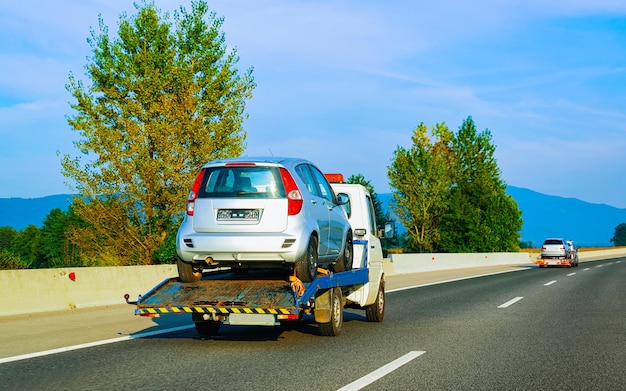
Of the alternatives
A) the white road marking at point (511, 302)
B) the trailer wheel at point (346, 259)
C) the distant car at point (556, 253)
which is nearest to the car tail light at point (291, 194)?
the trailer wheel at point (346, 259)

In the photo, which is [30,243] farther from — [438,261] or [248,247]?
[248,247]

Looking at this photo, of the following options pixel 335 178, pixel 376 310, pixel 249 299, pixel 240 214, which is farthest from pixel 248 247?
pixel 376 310

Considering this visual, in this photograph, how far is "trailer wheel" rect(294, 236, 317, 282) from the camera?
8.49 metres

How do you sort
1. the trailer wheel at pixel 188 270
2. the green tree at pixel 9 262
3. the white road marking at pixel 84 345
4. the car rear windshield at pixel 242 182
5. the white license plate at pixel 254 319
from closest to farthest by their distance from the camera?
the white road marking at pixel 84 345
the white license plate at pixel 254 319
the car rear windshield at pixel 242 182
the trailer wheel at pixel 188 270
the green tree at pixel 9 262

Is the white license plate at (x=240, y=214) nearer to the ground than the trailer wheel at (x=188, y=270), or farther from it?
farther from it

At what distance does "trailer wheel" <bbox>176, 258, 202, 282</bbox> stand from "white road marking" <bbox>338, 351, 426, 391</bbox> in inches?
110

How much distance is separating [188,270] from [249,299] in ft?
3.57

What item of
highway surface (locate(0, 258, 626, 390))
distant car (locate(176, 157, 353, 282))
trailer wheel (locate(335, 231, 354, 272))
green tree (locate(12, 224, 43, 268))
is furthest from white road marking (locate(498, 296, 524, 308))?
green tree (locate(12, 224, 43, 268))

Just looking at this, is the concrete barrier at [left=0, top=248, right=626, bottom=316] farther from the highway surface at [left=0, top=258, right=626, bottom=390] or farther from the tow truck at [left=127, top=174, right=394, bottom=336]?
the tow truck at [left=127, top=174, right=394, bottom=336]

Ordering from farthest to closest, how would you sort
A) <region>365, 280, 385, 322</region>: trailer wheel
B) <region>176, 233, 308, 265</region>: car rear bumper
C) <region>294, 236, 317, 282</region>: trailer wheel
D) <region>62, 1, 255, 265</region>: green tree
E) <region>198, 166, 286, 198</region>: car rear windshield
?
<region>62, 1, 255, 265</region>: green tree < <region>365, 280, 385, 322</region>: trailer wheel < <region>198, 166, 286, 198</region>: car rear windshield < <region>294, 236, 317, 282</region>: trailer wheel < <region>176, 233, 308, 265</region>: car rear bumper

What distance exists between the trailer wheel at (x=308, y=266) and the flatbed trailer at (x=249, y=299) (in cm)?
10

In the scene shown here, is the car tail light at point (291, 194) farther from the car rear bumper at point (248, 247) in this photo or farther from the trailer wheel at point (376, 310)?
the trailer wheel at point (376, 310)

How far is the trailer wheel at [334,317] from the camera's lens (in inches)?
377

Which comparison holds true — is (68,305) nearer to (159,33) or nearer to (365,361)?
(365,361)
